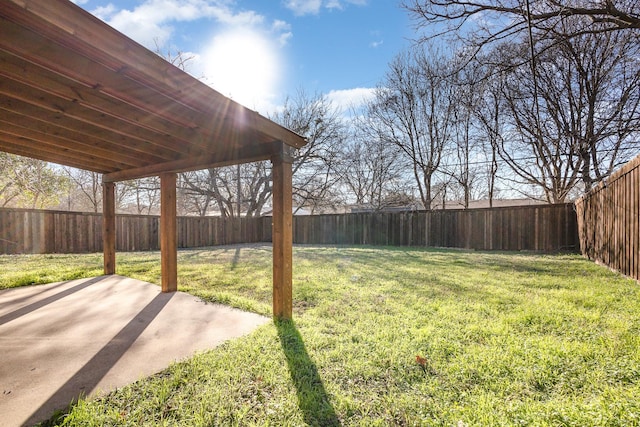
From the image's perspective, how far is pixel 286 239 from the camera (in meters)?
2.43

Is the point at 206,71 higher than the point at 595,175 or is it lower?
higher

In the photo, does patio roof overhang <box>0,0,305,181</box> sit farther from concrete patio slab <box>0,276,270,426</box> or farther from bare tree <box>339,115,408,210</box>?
bare tree <box>339,115,408,210</box>

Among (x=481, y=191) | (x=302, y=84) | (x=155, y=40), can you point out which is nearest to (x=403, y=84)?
(x=302, y=84)

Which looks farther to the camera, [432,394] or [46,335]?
[46,335]

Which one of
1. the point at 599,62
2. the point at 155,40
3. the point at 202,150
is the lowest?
the point at 202,150

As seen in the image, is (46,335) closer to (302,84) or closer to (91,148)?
(91,148)

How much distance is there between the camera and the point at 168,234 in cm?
342

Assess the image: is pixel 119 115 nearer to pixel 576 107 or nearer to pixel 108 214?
pixel 108 214

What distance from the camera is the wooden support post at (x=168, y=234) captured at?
341 centimetres

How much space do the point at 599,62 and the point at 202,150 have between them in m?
9.47

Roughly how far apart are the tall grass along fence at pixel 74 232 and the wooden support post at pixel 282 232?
8073mm

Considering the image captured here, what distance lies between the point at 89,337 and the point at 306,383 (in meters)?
1.82

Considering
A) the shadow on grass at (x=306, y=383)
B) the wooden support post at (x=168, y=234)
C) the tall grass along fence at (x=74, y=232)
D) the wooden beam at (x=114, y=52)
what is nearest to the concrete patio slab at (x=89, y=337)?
the wooden support post at (x=168, y=234)

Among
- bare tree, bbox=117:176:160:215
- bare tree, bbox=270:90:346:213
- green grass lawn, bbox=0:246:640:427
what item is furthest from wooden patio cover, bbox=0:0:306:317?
bare tree, bbox=270:90:346:213
